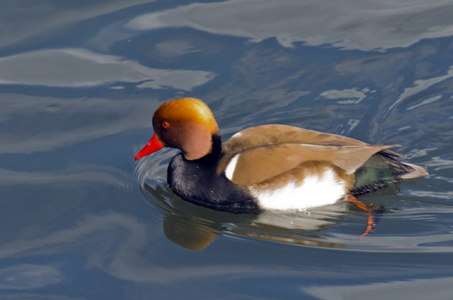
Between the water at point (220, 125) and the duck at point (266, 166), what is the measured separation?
147 millimetres

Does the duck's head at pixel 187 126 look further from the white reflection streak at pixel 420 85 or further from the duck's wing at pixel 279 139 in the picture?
the white reflection streak at pixel 420 85

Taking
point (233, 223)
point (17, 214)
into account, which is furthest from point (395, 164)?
point (17, 214)

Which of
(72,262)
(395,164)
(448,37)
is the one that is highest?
(448,37)

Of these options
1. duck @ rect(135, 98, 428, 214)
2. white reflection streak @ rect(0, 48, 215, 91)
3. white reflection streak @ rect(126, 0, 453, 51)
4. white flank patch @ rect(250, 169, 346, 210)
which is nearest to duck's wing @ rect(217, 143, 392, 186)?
duck @ rect(135, 98, 428, 214)

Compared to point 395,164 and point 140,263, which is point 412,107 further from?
point 140,263

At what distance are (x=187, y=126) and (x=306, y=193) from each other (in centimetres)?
110

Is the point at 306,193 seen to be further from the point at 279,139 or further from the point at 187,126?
the point at 187,126

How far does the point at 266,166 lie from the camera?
209 inches

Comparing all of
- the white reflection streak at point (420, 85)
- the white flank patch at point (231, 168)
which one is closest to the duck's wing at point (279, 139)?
the white flank patch at point (231, 168)

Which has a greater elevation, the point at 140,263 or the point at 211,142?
the point at 211,142

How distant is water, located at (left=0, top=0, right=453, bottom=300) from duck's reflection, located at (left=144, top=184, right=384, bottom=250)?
2 cm

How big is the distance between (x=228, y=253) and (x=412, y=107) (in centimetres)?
267

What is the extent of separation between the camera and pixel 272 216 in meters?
5.44

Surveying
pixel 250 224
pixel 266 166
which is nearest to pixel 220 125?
pixel 266 166
